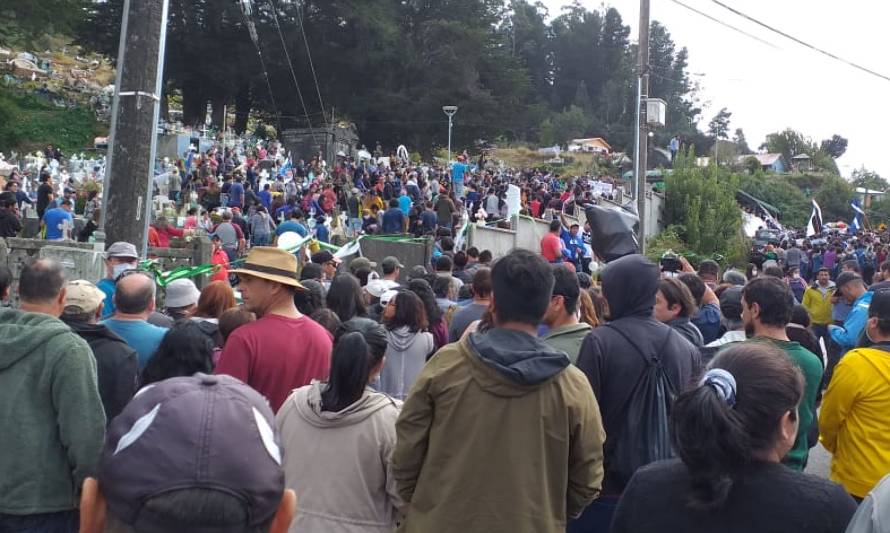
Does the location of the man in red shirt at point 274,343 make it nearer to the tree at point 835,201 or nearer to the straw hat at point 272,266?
the straw hat at point 272,266

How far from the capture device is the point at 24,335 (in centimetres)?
355

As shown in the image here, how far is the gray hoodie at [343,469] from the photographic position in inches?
133

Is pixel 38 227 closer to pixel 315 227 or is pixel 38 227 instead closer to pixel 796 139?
pixel 315 227

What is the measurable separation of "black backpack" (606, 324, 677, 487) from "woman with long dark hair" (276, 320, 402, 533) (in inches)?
41.4

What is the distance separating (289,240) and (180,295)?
8.40 meters

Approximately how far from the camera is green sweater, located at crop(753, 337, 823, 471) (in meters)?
4.21

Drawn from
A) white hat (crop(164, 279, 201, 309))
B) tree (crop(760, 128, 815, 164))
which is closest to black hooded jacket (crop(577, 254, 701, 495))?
white hat (crop(164, 279, 201, 309))

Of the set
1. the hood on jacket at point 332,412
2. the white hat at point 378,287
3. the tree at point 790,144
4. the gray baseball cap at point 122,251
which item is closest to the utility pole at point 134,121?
the gray baseball cap at point 122,251

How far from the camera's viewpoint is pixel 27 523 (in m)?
3.55

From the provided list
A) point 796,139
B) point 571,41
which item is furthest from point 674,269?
point 571,41

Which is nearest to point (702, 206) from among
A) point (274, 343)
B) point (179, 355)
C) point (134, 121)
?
point (134, 121)

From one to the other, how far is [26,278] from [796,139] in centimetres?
9236

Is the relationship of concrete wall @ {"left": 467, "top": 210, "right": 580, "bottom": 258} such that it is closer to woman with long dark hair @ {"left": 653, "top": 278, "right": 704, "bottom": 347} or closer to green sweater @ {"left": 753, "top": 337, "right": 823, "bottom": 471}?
woman with long dark hair @ {"left": 653, "top": 278, "right": 704, "bottom": 347}

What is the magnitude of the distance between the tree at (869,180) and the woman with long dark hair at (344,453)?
3289 inches
